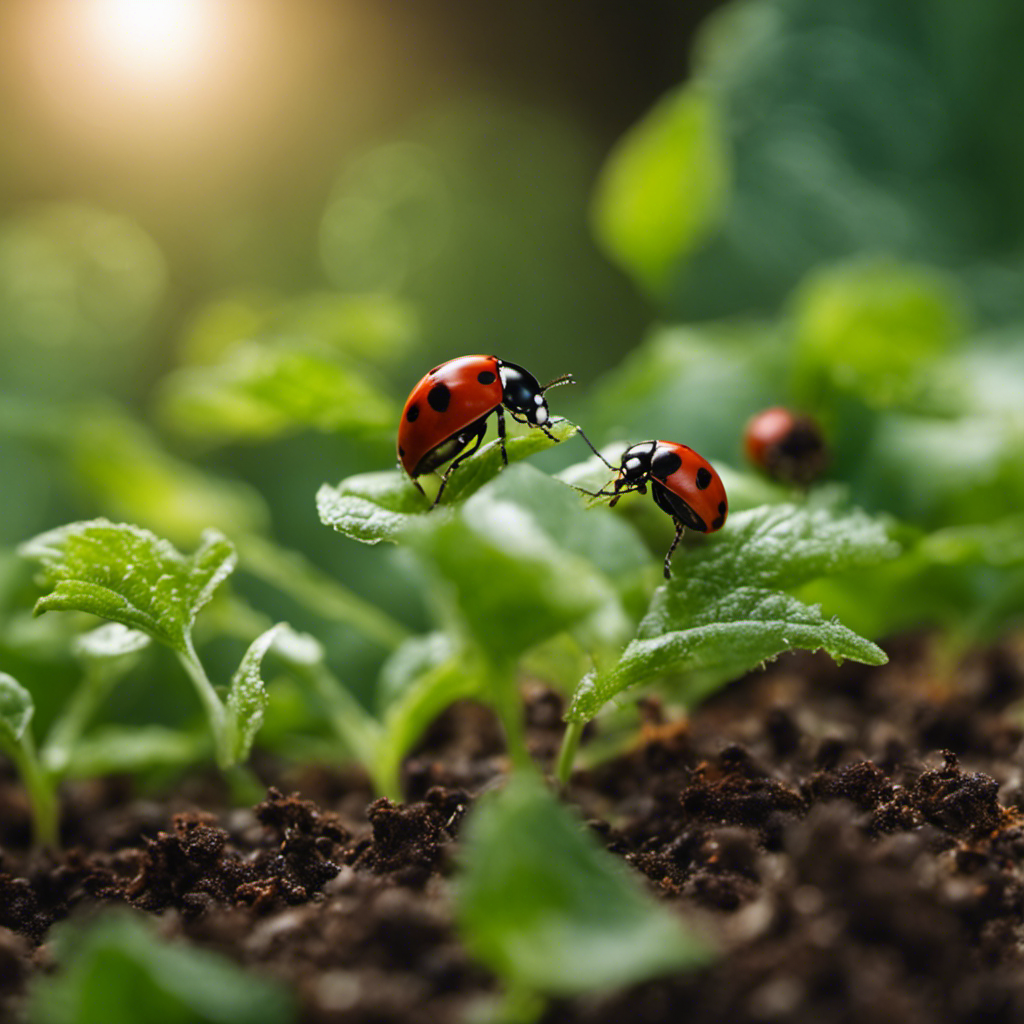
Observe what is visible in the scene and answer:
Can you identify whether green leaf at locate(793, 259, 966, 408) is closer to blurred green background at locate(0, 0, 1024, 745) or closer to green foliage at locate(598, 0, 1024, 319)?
blurred green background at locate(0, 0, 1024, 745)

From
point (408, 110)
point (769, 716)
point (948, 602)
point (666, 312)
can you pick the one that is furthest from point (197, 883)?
point (408, 110)

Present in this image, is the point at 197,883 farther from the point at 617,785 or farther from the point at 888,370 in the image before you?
the point at 888,370

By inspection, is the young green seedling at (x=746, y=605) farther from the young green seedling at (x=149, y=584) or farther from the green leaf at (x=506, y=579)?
the young green seedling at (x=149, y=584)

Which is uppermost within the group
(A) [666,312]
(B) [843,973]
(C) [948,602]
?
(A) [666,312]

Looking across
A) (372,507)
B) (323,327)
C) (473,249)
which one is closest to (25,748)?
(372,507)

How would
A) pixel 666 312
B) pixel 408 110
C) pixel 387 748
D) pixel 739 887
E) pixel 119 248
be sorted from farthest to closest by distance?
1. pixel 408 110
2. pixel 119 248
3. pixel 666 312
4. pixel 387 748
5. pixel 739 887

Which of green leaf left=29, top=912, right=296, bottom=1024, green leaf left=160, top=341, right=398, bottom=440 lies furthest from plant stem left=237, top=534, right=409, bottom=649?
green leaf left=29, top=912, right=296, bottom=1024
